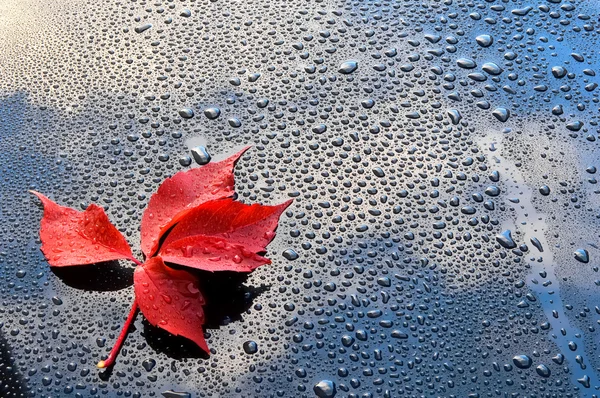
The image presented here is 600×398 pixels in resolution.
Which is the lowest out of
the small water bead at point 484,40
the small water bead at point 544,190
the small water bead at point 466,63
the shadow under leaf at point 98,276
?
the small water bead at point 544,190

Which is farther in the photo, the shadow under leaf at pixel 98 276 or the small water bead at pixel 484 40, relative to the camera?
the small water bead at pixel 484 40

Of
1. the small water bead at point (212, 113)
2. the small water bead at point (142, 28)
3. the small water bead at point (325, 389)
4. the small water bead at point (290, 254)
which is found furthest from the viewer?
the small water bead at point (142, 28)

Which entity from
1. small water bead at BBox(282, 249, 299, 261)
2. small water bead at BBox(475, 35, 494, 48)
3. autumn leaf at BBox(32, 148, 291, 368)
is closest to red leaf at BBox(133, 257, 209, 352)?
autumn leaf at BBox(32, 148, 291, 368)

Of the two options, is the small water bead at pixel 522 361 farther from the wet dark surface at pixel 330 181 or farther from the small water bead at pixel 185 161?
the small water bead at pixel 185 161

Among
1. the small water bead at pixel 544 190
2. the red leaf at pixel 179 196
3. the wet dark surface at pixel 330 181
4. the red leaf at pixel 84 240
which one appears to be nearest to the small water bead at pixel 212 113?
the wet dark surface at pixel 330 181

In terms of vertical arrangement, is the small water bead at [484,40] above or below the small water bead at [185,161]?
above

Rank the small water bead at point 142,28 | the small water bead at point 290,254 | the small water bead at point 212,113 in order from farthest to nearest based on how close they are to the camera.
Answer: the small water bead at point 142,28
the small water bead at point 212,113
the small water bead at point 290,254

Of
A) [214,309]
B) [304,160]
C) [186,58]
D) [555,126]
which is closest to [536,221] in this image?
[555,126]
